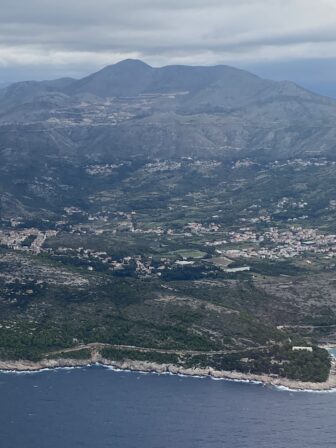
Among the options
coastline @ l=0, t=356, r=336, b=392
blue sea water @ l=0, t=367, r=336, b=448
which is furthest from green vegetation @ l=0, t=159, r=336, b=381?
blue sea water @ l=0, t=367, r=336, b=448

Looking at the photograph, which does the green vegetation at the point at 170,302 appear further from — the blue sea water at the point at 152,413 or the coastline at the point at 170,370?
the blue sea water at the point at 152,413

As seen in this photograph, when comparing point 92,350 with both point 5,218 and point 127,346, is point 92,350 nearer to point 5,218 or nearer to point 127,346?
point 127,346

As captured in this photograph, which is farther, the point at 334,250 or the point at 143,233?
the point at 143,233

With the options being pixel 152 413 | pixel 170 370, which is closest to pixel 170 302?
pixel 170 370

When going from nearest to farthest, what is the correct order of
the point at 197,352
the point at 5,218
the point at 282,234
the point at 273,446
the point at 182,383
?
1. the point at 273,446
2. the point at 182,383
3. the point at 197,352
4. the point at 282,234
5. the point at 5,218

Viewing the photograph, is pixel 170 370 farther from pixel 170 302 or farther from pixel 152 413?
pixel 170 302

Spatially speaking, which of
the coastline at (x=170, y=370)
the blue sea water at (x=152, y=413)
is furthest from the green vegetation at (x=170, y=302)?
the blue sea water at (x=152, y=413)

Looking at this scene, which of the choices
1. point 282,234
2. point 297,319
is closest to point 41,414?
point 297,319
